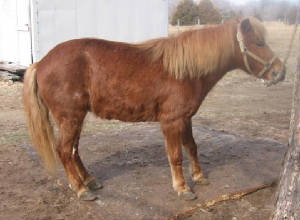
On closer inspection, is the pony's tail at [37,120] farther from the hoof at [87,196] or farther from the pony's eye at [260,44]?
the pony's eye at [260,44]

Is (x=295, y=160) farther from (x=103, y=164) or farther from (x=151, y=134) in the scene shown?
(x=151, y=134)

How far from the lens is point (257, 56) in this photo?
149 inches

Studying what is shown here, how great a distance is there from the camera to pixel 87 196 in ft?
12.3

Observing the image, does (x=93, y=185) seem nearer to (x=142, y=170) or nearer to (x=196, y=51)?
(x=142, y=170)

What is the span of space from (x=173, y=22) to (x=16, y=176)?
88.4 ft

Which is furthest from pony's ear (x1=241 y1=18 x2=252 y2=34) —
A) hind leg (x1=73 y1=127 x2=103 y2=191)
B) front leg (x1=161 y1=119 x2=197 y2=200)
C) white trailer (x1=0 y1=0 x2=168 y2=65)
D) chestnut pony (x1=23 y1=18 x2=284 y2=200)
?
white trailer (x1=0 y1=0 x2=168 y2=65)

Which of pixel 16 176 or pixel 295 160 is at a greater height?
pixel 295 160

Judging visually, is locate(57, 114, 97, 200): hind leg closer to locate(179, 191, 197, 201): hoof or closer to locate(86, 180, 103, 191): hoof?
locate(86, 180, 103, 191): hoof

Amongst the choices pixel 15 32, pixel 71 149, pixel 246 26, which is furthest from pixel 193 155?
pixel 15 32

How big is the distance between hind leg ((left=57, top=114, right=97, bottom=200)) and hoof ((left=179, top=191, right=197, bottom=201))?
0.93 m

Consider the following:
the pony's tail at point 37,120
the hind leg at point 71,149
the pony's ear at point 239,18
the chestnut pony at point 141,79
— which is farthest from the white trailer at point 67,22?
the pony's ear at point 239,18

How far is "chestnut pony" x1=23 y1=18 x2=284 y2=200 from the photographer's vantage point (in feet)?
12.1

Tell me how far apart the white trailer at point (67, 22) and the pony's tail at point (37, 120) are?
7.74m

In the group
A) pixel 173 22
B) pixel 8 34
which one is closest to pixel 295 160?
pixel 8 34
